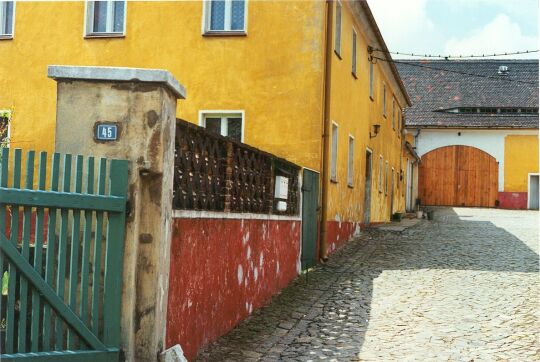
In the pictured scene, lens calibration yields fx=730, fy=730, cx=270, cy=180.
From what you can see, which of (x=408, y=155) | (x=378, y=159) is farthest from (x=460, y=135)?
(x=378, y=159)

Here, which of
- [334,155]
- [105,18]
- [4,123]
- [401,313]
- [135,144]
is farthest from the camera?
[334,155]

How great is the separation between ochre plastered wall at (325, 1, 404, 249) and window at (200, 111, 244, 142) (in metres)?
1.85

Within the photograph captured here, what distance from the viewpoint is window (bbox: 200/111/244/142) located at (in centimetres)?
1391

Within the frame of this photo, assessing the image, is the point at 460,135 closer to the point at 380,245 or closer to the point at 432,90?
the point at 432,90

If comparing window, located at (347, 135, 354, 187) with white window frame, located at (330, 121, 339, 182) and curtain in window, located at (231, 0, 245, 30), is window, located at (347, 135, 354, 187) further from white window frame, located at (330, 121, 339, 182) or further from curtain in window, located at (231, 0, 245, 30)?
curtain in window, located at (231, 0, 245, 30)

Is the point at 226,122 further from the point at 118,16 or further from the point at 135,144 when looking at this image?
the point at 135,144

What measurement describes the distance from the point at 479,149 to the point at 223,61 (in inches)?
1206

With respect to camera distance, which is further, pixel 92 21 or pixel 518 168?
pixel 518 168

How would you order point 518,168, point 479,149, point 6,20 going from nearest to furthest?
1. point 6,20
2. point 518,168
3. point 479,149

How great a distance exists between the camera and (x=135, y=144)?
16.6ft

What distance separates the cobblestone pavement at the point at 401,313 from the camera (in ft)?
22.8

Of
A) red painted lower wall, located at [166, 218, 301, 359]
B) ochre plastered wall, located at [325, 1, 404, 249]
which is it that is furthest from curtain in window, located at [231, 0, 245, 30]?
red painted lower wall, located at [166, 218, 301, 359]

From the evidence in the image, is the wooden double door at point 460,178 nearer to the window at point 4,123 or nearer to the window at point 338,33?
the window at point 338,33

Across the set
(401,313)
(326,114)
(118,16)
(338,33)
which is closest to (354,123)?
(338,33)
